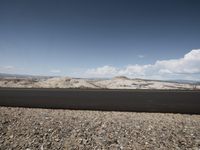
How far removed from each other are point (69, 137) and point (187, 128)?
5950 mm

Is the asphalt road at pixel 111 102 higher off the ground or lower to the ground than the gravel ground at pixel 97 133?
higher

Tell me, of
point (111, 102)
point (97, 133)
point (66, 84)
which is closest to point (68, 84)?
point (66, 84)

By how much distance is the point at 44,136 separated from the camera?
796cm

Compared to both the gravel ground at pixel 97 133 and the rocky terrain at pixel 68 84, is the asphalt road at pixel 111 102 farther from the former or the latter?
the rocky terrain at pixel 68 84

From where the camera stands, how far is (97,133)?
827 cm

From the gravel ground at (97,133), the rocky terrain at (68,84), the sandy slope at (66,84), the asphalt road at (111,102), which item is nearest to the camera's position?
the gravel ground at (97,133)

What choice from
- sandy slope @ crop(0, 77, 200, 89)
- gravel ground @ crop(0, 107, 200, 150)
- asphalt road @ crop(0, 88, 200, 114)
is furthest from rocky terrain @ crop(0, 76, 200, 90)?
gravel ground @ crop(0, 107, 200, 150)

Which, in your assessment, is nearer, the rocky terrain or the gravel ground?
the gravel ground

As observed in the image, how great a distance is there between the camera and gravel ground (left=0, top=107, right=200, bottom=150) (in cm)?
716

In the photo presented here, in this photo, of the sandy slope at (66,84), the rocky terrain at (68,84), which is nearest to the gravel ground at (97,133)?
the rocky terrain at (68,84)

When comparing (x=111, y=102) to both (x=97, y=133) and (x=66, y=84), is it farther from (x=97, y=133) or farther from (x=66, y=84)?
(x=66, y=84)

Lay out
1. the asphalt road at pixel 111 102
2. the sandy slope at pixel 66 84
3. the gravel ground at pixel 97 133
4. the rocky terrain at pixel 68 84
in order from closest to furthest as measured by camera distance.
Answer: the gravel ground at pixel 97 133, the asphalt road at pixel 111 102, the rocky terrain at pixel 68 84, the sandy slope at pixel 66 84

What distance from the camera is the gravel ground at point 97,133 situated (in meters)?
7.16

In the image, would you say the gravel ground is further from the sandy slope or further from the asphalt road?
the sandy slope
